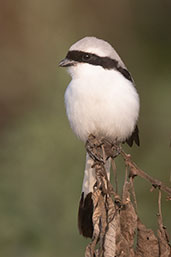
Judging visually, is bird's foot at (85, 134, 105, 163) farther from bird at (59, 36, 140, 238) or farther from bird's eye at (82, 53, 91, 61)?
bird's eye at (82, 53, 91, 61)

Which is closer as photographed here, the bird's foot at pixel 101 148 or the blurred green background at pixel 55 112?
the bird's foot at pixel 101 148

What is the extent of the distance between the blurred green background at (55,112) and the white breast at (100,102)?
3.17 ft

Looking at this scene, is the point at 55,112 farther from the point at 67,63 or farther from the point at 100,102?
the point at 100,102

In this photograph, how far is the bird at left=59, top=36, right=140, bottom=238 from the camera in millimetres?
4656

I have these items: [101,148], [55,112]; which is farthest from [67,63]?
[55,112]

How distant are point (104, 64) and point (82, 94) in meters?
0.29

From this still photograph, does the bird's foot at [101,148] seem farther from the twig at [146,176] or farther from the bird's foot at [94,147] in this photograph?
the twig at [146,176]

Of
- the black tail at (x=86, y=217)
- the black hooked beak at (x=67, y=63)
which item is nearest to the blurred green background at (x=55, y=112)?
the black tail at (x=86, y=217)

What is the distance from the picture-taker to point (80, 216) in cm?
474

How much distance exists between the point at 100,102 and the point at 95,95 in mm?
62

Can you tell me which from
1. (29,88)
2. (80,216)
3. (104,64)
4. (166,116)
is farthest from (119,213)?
(29,88)

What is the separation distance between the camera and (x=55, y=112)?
657cm

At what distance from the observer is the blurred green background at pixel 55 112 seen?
5.46m

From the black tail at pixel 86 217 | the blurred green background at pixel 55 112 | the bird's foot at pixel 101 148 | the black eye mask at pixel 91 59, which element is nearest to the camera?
the bird's foot at pixel 101 148
